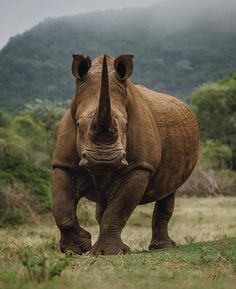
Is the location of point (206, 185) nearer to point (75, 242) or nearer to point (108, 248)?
point (75, 242)

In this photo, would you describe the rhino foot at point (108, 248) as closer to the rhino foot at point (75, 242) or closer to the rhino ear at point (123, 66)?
the rhino foot at point (75, 242)

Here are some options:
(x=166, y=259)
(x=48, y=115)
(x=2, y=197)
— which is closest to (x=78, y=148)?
(x=166, y=259)

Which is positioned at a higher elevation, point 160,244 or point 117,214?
point 117,214

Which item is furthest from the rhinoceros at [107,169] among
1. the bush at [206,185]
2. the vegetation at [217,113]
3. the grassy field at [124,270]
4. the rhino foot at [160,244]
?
the vegetation at [217,113]

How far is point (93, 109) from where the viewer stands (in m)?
7.64

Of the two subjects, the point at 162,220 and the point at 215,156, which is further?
the point at 215,156

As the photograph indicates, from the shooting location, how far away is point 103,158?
23.4 ft

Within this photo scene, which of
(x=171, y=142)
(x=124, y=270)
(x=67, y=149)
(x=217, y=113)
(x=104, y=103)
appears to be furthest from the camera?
(x=217, y=113)

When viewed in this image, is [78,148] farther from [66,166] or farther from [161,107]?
[161,107]

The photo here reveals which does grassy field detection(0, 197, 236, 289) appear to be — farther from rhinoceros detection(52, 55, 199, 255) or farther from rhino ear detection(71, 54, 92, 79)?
rhino ear detection(71, 54, 92, 79)

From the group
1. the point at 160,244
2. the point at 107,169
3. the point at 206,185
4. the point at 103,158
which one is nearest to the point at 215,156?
the point at 206,185

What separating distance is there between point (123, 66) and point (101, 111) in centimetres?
123

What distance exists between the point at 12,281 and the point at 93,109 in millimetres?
3143

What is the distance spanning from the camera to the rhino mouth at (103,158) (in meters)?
7.12
